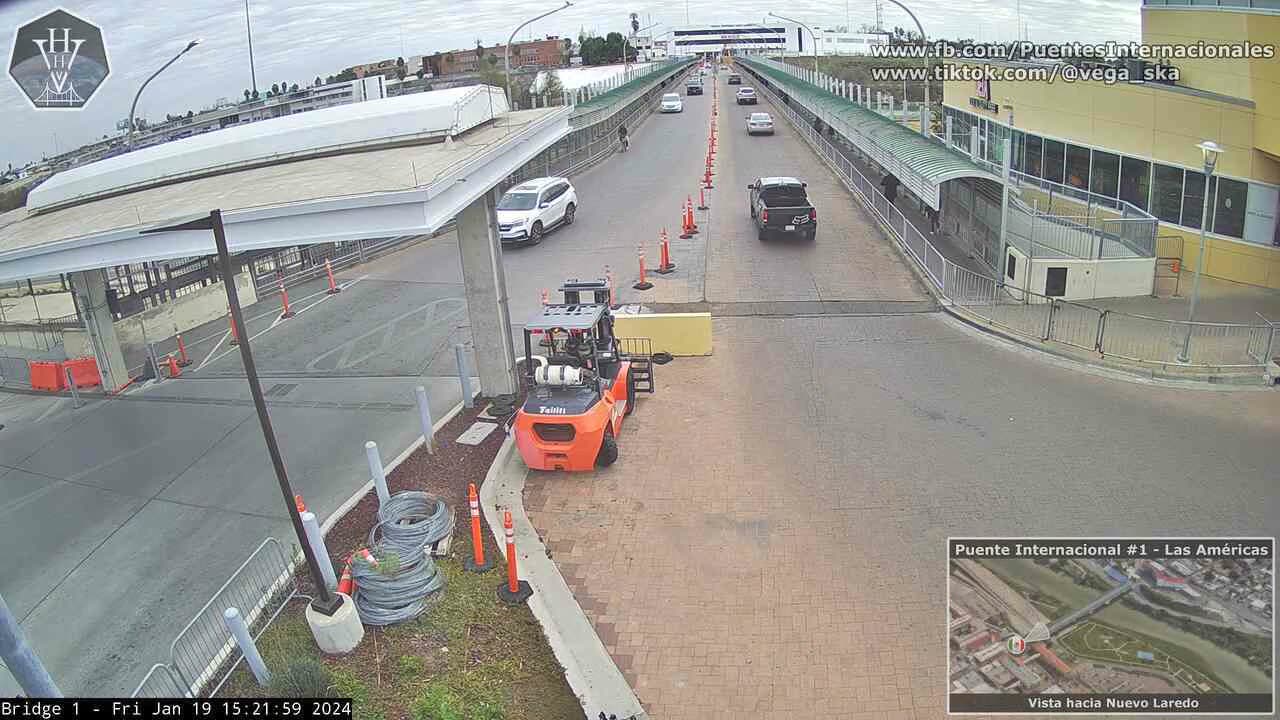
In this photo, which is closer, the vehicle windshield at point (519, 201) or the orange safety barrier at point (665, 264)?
the orange safety barrier at point (665, 264)

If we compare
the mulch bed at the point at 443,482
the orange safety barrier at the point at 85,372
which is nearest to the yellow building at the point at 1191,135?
the mulch bed at the point at 443,482

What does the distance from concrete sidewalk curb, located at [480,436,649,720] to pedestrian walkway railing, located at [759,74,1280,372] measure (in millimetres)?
10054

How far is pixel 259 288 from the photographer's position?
73.7 ft

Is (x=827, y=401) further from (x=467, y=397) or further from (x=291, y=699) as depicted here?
(x=291, y=699)

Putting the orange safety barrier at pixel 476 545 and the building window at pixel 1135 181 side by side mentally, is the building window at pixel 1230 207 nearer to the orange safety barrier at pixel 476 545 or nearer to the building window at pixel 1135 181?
the building window at pixel 1135 181

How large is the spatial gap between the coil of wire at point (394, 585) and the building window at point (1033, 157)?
2304cm

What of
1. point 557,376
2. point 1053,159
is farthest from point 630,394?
point 1053,159

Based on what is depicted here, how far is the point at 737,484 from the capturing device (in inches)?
425

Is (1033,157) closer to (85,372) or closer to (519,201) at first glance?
(519,201)

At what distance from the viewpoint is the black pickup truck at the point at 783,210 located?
23.3 meters

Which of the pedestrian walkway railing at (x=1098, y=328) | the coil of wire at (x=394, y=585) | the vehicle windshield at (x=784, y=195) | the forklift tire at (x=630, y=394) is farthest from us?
the vehicle windshield at (x=784, y=195)

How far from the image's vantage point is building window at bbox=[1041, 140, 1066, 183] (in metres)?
24.0

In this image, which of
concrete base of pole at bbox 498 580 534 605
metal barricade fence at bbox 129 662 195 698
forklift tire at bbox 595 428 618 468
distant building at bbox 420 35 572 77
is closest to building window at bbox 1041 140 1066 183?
forklift tire at bbox 595 428 618 468

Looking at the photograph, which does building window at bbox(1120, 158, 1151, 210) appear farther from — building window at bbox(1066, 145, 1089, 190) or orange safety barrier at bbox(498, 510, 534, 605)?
orange safety barrier at bbox(498, 510, 534, 605)
